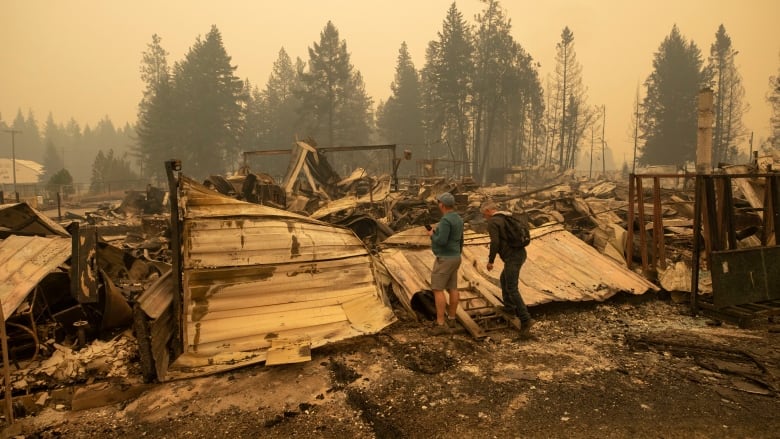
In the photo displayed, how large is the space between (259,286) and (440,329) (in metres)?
2.37

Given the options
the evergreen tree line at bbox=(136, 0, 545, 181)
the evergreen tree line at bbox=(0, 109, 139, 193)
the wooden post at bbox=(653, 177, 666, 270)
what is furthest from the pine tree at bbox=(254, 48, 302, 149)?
the evergreen tree line at bbox=(0, 109, 139, 193)

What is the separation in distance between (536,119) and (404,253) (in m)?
53.4

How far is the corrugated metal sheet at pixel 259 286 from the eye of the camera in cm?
486

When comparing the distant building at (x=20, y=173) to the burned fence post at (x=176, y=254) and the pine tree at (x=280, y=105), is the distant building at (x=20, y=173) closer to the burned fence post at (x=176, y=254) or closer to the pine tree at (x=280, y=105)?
the pine tree at (x=280, y=105)

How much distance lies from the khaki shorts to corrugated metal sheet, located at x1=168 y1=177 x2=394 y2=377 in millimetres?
722

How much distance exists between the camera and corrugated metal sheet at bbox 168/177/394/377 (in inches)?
191

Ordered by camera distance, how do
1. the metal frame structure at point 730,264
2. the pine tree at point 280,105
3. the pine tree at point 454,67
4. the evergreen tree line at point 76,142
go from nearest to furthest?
the metal frame structure at point 730,264
the pine tree at point 454,67
the pine tree at point 280,105
the evergreen tree line at point 76,142

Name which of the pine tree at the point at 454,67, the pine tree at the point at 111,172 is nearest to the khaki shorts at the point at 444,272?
the pine tree at the point at 454,67

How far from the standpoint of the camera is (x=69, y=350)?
4.98 meters

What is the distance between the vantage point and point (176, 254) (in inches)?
194

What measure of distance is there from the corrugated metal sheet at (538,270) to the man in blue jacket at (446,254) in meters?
0.61

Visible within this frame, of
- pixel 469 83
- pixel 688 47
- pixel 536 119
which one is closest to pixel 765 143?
pixel 688 47

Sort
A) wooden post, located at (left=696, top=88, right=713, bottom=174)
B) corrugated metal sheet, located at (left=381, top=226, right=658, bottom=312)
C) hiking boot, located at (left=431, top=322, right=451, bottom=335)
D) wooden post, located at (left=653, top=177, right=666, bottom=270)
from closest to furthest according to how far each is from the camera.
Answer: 1. hiking boot, located at (left=431, top=322, right=451, bottom=335)
2. corrugated metal sheet, located at (left=381, top=226, right=658, bottom=312)
3. wooden post, located at (left=653, top=177, right=666, bottom=270)
4. wooden post, located at (left=696, top=88, right=713, bottom=174)

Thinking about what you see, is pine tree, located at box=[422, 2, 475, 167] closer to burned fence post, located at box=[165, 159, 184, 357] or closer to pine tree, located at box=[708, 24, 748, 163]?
pine tree, located at box=[708, 24, 748, 163]
